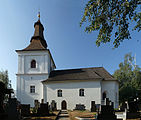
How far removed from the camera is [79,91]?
2639cm

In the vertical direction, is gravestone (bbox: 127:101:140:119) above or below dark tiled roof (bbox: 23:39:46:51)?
below

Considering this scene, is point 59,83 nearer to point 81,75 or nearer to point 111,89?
point 81,75

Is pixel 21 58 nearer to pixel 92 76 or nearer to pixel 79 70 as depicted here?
pixel 79 70

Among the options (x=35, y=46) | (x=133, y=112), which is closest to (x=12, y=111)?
(x=133, y=112)

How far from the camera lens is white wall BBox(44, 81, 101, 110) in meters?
25.8

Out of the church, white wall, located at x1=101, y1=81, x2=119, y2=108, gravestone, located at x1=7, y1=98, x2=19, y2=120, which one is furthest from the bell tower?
gravestone, located at x1=7, y1=98, x2=19, y2=120

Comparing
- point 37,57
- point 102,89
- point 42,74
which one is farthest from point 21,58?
point 102,89

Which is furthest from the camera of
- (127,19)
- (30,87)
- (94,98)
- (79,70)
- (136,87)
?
(136,87)

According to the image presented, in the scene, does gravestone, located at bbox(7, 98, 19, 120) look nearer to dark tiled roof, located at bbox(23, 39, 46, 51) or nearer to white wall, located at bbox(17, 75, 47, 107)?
white wall, located at bbox(17, 75, 47, 107)

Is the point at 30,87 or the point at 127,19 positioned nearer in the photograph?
the point at 127,19

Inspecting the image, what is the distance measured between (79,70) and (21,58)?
11.7 meters

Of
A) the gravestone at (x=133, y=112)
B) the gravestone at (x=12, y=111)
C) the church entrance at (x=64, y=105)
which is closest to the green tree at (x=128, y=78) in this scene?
the church entrance at (x=64, y=105)

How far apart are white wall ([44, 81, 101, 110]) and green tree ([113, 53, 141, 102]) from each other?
12.8 m

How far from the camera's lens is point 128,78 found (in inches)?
1575
